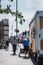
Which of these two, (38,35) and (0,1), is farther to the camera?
(38,35)

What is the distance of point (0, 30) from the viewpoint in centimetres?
4772

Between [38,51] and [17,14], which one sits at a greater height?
[17,14]

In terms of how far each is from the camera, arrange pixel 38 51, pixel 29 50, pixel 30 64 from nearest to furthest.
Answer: pixel 38 51 → pixel 30 64 → pixel 29 50

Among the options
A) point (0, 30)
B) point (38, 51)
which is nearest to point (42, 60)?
point (38, 51)

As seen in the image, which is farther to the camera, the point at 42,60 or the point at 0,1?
the point at 42,60

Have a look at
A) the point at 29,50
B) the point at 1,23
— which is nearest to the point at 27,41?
the point at 29,50

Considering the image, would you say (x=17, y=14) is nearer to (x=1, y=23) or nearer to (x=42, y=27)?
(x=42, y=27)

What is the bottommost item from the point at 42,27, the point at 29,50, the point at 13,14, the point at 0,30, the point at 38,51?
the point at 0,30

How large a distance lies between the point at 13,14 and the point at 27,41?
12.5 metres

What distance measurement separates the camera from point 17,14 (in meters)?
10.9

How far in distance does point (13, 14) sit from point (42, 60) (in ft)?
21.6

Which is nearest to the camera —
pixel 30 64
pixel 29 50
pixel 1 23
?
pixel 30 64

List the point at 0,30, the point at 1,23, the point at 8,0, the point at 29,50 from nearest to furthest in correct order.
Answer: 1. the point at 8,0
2. the point at 29,50
3. the point at 0,30
4. the point at 1,23

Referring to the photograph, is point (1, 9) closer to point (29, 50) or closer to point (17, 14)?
point (17, 14)
